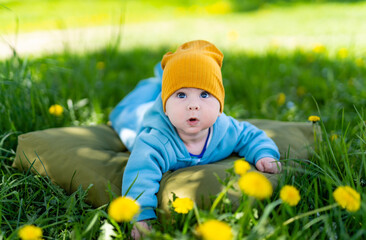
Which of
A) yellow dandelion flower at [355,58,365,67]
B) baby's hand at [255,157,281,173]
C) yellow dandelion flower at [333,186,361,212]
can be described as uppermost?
yellow dandelion flower at [333,186,361,212]

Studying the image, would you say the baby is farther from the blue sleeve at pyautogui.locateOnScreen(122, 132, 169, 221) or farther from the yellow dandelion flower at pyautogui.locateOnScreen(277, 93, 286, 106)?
the yellow dandelion flower at pyautogui.locateOnScreen(277, 93, 286, 106)

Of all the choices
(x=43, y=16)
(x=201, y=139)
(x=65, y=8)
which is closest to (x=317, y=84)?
(x=201, y=139)

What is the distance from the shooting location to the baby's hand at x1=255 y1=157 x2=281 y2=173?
5.74 ft

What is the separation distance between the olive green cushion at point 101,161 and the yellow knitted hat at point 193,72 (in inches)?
14.4

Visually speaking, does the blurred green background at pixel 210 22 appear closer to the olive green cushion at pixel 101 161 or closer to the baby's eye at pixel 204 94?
the olive green cushion at pixel 101 161

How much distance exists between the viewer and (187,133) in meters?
1.80

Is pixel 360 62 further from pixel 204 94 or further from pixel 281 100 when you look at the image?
pixel 204 94

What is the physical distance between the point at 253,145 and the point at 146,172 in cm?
60

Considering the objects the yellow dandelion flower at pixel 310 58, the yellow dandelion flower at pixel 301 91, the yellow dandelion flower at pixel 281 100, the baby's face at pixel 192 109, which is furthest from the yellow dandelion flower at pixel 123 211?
the yellow dandelion flower at pixel 310 58

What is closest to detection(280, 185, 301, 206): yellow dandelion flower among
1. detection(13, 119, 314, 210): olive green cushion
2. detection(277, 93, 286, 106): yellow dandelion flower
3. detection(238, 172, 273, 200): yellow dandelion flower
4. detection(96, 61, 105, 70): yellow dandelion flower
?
detection(238, 172, 273, 200): yellow dandelion flower

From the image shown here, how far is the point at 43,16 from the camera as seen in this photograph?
7.85 m

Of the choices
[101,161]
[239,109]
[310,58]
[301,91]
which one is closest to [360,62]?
[310,58]

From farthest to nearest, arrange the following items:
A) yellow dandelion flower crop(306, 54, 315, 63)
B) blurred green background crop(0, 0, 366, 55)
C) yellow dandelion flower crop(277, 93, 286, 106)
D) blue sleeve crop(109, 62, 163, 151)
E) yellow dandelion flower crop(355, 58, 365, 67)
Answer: blurred green background crop(0, 0, 366, 55), yellow dandelion flower crop(306, 54, 315, 63), yellow dandelion flower crop(355, 58, 365, 67), yellow dandelion flower crop(277, 93, 286, 106), blue sleeve crop(109, 62, 163, 151)

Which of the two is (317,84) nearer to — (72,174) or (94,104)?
(94,104)
